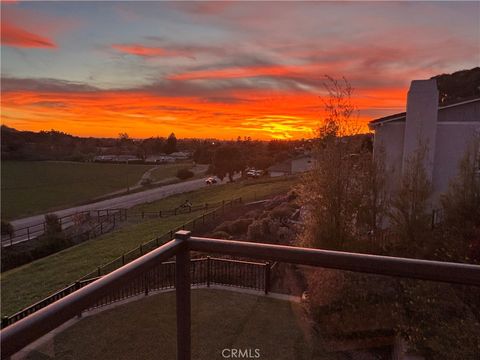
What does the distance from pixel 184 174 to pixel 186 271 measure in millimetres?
34094

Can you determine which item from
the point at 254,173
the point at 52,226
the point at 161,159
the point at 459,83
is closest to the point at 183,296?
the point at 52,226

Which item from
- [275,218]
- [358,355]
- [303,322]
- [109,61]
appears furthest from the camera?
[275,218]

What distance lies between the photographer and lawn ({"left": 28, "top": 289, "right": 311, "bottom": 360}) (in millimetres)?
4145

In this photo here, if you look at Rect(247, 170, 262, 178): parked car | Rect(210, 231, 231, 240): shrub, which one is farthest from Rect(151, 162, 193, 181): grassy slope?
Rect(210, 231, 231, 240): shrub

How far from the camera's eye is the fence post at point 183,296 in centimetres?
133

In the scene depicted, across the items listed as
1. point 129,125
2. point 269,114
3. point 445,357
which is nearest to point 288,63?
point 269,114

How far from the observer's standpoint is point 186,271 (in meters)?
1.39

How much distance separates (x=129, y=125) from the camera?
72.3 feet

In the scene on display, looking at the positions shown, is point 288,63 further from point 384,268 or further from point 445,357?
point 384,268

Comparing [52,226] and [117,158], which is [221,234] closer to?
[52,226]

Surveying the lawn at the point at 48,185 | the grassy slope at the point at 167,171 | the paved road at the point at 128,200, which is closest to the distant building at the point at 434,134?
the paved road at the point at 128,200

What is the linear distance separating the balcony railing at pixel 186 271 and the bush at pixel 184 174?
111 ft

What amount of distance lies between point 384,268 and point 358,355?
13.1ft

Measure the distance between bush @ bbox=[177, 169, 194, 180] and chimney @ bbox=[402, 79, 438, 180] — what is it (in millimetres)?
27094
